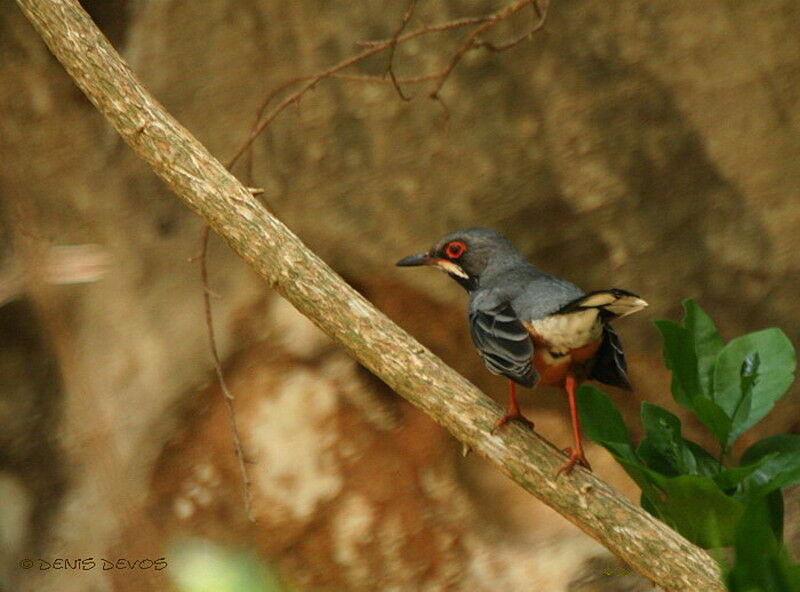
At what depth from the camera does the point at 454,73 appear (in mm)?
3934

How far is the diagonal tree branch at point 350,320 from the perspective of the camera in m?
2.54

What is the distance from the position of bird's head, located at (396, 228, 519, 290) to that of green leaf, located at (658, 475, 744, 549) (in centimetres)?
86

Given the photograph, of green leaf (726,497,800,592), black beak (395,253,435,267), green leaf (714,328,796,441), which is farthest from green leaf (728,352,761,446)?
black beak (395,253,435,267)

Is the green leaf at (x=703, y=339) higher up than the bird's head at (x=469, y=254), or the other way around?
the bird's head at (x=469, y=254)

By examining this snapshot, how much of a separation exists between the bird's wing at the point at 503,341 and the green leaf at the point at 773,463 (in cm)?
91

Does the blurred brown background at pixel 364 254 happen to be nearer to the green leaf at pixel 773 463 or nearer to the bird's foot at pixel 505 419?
the green leaf at pixel 773 463

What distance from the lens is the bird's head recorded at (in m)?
3.05

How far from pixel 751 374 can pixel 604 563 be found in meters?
1.23

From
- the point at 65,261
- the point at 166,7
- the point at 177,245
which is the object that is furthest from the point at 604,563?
the point at 166,7

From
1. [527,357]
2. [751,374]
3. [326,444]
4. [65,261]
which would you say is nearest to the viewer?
[527,357]

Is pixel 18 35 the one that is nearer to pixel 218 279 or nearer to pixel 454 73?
pixel 218 279

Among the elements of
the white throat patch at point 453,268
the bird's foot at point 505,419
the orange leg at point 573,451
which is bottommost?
the orange leg at point 573,451

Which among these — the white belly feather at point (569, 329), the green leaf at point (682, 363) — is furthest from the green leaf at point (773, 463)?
the white belly feather at point (569, 329)

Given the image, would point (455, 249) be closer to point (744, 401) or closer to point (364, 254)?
point (364, 254)
